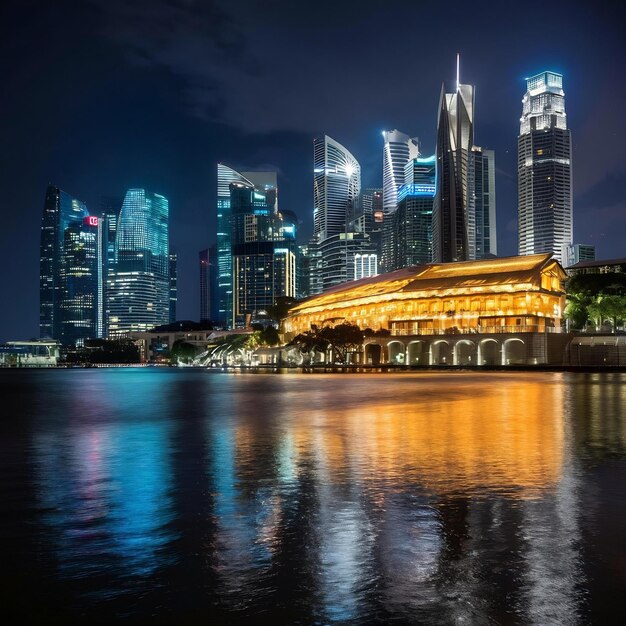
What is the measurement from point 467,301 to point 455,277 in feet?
23.3

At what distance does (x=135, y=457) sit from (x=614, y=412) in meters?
19.8

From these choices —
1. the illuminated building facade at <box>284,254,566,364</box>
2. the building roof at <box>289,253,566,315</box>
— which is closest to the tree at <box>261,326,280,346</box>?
the building roof at <box>289,253,566,315</box>

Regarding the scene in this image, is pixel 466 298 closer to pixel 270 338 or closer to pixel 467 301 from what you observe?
pixel 467 301

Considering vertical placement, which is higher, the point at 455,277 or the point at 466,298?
the point at 455,277

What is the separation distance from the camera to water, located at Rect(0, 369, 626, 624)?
6375 millimetres

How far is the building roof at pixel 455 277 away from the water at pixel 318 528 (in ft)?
312

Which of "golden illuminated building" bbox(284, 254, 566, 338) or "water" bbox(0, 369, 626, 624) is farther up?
"golden illuminated building" bbox(284, 254, 566, 338)

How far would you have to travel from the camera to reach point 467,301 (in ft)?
382

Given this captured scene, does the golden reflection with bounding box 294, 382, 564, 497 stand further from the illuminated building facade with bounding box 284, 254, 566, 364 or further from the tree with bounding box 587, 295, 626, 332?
the illuminated building facade with bounding box 284, 254, 566, 364

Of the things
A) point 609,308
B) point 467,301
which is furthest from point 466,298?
point 609,308

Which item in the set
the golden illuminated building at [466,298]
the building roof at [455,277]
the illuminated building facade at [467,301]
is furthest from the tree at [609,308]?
the building roof at [455,277]

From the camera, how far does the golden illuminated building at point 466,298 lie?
108 meters

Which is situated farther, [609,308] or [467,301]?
[467,301]

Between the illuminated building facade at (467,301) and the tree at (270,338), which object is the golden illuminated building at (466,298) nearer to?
the illuminated building facade at (467,301)
